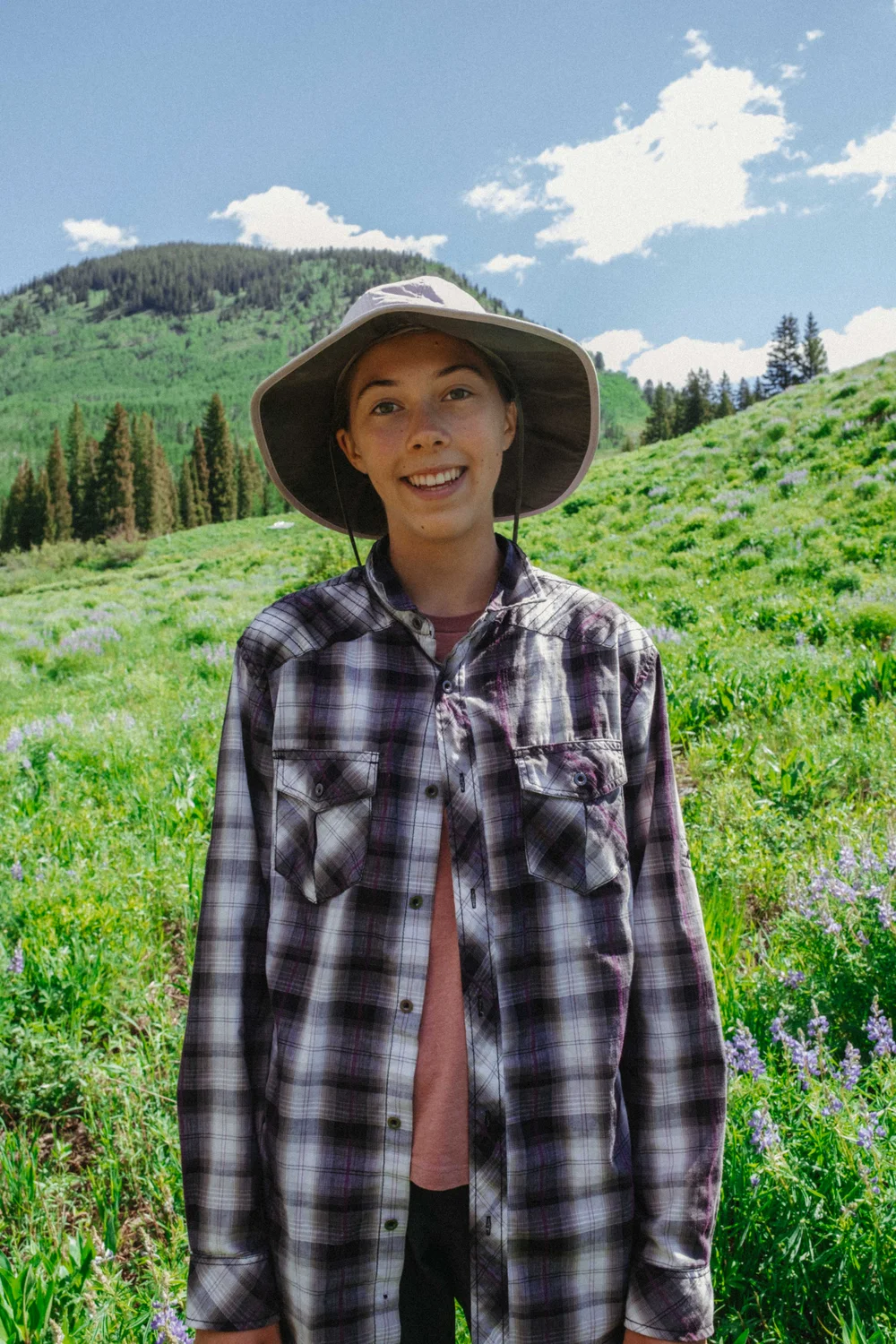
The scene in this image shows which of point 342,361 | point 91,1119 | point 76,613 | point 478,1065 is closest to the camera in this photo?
point 478,1065

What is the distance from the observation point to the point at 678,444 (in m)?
23.5

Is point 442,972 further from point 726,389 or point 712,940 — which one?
point 726,389

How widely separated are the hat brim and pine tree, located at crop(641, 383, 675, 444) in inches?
2879

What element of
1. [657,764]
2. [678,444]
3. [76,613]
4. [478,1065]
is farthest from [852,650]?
[678,444]

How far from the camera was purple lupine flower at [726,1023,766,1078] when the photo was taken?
2.38 metres

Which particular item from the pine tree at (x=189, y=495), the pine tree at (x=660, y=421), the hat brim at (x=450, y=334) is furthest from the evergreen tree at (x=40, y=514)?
the hat brim at (x=450, y=334)

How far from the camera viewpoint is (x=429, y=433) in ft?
5.58

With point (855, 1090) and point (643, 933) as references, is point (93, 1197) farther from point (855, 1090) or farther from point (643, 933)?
point (855, 1090)

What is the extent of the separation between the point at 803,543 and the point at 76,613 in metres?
14.7

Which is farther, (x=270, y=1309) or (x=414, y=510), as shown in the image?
(x=414, y=510)

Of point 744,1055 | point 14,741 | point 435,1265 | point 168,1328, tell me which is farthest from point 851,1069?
point 14,741

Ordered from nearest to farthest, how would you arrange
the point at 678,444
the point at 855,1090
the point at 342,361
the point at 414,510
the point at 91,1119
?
1. the point at 414,510
2. the point at 342,361
3. the point at 855,1090
4. the point at 91,1119
5. the point at 678,444

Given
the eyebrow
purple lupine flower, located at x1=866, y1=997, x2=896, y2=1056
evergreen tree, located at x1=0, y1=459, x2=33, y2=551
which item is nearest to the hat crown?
the eyebrow

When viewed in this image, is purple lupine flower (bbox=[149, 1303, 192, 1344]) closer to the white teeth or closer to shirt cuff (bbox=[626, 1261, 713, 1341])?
shirt cuff (bbox=[626, 1261, 713, 1341])
